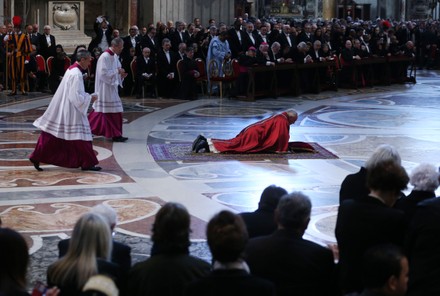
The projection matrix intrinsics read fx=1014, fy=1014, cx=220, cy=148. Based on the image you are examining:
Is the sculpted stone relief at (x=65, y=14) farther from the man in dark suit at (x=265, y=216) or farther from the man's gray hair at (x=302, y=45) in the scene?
the man in dark suit at (x=265, y=216)

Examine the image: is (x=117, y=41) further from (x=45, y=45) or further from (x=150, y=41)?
(x=150, y=41)

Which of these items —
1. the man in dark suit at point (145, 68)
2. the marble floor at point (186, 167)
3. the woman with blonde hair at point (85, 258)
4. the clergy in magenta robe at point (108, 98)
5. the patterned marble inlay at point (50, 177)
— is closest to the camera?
the woman with blonde hair at point (85, 258)

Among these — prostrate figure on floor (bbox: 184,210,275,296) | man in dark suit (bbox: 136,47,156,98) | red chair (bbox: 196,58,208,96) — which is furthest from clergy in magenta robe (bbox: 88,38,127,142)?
prostrate figure on floor (bbox: 184,210,275,296)

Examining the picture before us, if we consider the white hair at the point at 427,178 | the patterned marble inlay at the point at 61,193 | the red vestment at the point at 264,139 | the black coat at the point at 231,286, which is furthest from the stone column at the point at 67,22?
the black coat at the point at 231,286

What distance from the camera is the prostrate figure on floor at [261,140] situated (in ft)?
43.9

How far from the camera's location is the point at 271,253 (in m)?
5.25

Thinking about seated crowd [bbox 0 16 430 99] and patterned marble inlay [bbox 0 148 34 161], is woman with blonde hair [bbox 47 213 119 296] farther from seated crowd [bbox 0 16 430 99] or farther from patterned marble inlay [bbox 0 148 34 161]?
seated crowd [bbox 0 16 430 99]

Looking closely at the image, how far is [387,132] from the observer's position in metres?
15.9

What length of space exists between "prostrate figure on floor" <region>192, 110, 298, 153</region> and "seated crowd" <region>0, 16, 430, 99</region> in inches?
244

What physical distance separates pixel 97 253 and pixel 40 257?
317 cm

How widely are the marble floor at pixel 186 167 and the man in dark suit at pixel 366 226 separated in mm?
2484

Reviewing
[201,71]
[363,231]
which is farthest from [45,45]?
[363,231]

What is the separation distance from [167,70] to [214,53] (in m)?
1.24

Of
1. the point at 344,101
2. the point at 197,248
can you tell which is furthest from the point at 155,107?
the point at 197,248
